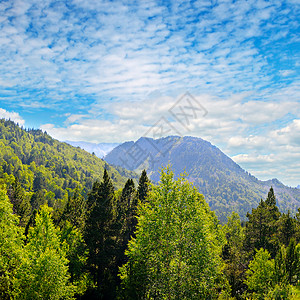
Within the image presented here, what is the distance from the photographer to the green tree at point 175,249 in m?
18.6

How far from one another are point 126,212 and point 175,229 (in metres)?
30.2

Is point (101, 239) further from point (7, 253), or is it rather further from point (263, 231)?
point (263, 231)

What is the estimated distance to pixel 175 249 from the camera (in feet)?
63.4

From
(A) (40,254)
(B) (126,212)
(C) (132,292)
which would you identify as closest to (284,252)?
(C) (132,292)

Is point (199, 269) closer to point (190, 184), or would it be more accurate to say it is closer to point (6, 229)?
point (190, 184)

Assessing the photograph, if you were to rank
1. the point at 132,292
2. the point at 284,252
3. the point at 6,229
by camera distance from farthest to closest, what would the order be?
1. the point at 6,229
2. the point at 132,292
3. the point at 284,252

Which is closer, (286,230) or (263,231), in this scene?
(263,231)

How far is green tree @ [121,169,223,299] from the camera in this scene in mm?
18641

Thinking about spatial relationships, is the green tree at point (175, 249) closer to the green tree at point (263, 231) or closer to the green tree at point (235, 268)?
the green tree at point (235, 268)

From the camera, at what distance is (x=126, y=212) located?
1908 inches

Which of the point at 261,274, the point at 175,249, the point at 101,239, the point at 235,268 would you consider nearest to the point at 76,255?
the point at 101,239

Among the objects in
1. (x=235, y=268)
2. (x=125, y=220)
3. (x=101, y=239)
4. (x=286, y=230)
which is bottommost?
(x=235, y=268)

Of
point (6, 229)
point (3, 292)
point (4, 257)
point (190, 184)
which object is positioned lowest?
point (3, 292)

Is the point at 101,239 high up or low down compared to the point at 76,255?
up
